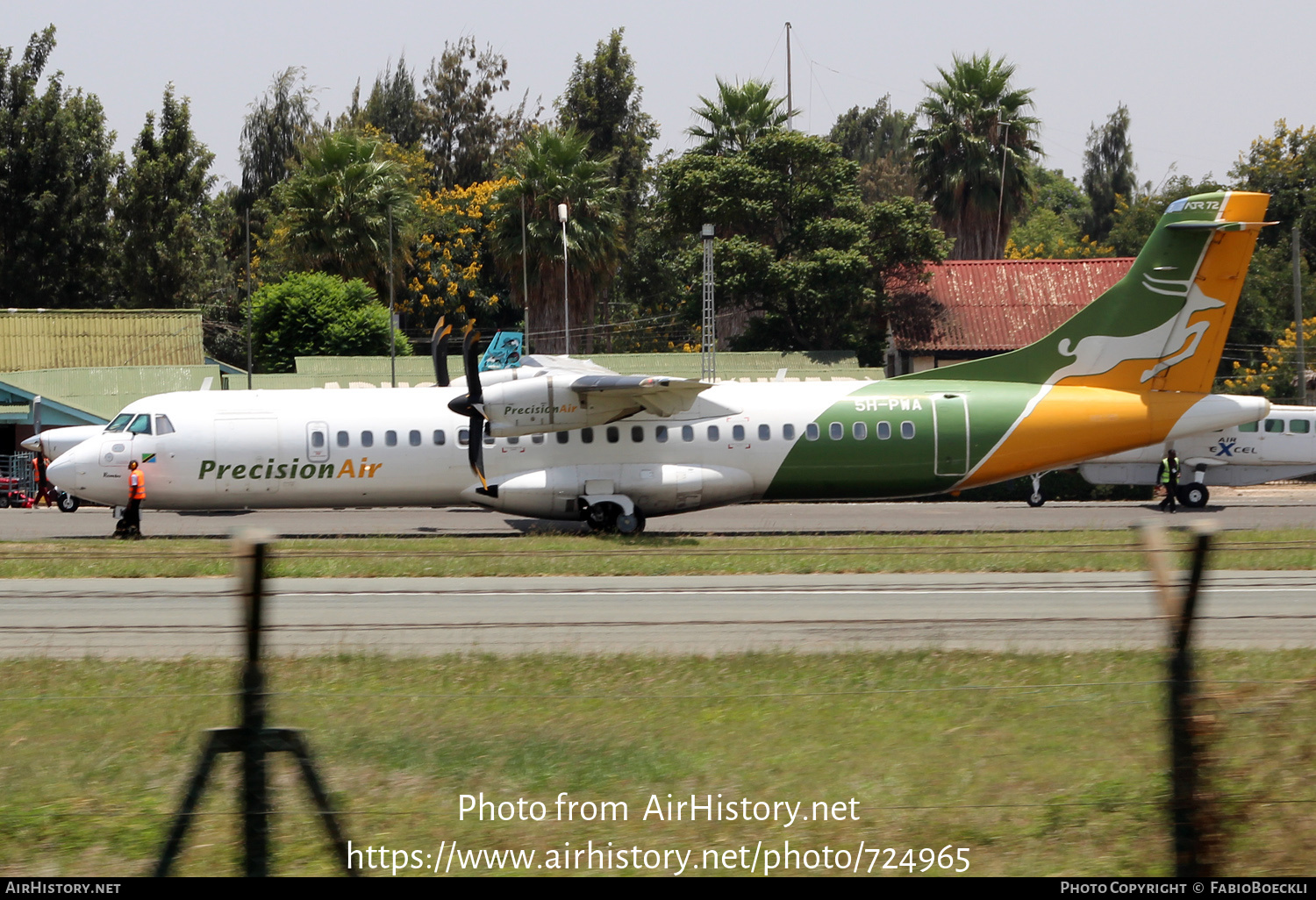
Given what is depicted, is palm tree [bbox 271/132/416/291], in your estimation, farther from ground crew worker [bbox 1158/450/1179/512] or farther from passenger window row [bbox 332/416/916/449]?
ground crew worker [bbox 1158/450/1179/512]

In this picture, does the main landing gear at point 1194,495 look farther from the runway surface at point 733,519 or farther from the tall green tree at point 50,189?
the tall green tree at point 50,189

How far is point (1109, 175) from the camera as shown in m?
90.9

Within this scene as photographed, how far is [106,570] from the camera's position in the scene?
1742cm

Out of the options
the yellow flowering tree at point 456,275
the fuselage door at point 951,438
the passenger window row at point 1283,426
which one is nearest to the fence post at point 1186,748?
the fuselage door at point 951,438

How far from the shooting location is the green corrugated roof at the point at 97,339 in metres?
43.3

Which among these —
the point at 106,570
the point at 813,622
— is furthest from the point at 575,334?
the point at 813,622

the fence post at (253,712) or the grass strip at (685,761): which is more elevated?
the fence post at (253,712)

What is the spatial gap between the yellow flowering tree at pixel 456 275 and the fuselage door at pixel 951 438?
3819 cm

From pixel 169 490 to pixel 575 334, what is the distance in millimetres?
31335

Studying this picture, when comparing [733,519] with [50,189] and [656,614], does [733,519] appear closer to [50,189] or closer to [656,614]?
[656,614]

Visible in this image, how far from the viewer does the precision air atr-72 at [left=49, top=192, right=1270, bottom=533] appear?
74.6ft

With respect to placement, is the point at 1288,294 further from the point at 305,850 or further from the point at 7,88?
the point at 7,88

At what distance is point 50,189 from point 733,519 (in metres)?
44.9
